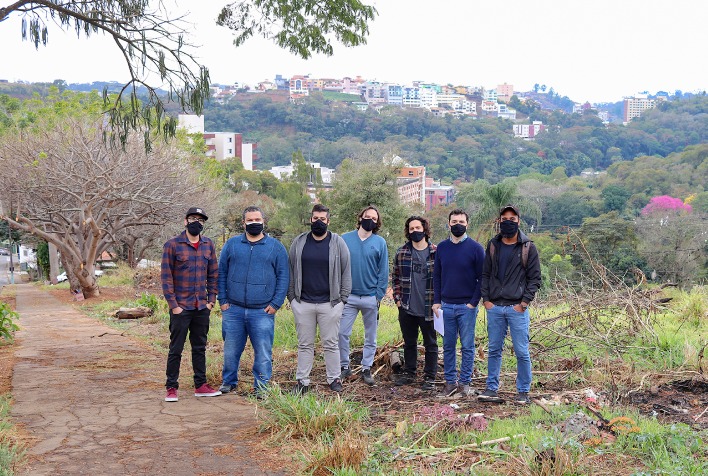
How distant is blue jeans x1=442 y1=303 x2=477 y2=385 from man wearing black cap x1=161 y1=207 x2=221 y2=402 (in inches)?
90.2

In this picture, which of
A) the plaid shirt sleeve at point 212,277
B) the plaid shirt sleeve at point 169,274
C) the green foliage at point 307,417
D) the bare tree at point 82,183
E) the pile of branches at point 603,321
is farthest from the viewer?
the bare tree at point 82,183

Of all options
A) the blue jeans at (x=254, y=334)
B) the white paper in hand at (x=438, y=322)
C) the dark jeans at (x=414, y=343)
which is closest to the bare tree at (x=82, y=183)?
the blue jeans at (x=254, y=334)

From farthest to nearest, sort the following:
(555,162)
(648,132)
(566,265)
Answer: (648,132) → (555,162) → (566,265)

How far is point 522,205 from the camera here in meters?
37.3

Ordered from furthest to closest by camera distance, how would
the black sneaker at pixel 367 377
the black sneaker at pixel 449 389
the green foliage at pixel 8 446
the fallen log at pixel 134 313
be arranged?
the fallen log at pixel 134 313, the black sneaker at pixel 367 377, the black sneaker at pixel 449 389, the green foliage at pixel 8 446

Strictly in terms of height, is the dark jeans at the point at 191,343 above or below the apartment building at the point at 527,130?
below

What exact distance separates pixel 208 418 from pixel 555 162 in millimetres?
109174

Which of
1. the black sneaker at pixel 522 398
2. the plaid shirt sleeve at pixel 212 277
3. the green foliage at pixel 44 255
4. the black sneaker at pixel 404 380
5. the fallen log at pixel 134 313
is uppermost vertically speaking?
the plaid shirt sleeve at pixel 212 277

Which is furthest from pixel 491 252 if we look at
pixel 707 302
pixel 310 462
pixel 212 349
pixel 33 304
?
pixel 33 304

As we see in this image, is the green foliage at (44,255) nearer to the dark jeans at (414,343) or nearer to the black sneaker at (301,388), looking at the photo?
the dark jeans at (414,343)

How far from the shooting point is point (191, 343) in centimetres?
734

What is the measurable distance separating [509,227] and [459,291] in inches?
32.3

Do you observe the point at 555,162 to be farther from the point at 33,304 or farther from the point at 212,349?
the point at 212,349

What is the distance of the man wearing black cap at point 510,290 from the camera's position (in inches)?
270
